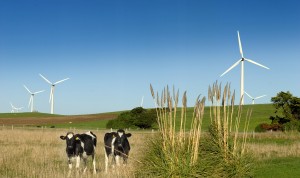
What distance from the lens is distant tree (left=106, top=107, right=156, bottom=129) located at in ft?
224

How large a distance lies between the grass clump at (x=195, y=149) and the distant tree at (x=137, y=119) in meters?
53.3

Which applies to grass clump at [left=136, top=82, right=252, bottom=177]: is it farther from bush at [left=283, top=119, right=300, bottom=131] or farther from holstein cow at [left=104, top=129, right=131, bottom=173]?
bush at [left=283, top=119, right=300, bottom=131]

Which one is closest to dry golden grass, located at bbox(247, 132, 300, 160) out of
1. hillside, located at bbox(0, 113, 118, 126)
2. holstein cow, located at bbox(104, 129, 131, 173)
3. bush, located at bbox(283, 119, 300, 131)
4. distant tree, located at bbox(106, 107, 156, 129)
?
bush, located at bbox(283, 119, 300, 131)

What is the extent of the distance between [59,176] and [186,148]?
3991 millimetres

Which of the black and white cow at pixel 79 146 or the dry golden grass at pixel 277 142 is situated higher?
the black and white cow at pixel 79 146

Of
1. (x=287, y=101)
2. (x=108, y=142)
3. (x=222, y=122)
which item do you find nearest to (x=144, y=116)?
(x=287, y=101)

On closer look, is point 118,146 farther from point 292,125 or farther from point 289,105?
point 289,105

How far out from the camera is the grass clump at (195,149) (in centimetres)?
1260

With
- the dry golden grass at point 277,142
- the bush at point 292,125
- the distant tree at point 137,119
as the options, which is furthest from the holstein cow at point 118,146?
the distant tree at point 137,119

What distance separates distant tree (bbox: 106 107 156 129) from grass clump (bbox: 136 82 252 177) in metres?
53.3

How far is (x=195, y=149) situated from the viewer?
12.5 meters

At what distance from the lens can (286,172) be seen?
15203 millimetres

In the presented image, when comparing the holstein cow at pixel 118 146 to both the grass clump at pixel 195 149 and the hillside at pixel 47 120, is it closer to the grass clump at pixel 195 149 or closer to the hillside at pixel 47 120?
the grass clump at pixel 195 149

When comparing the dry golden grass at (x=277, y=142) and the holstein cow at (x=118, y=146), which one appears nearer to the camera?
the holstein cow at (x=118, y=146)
